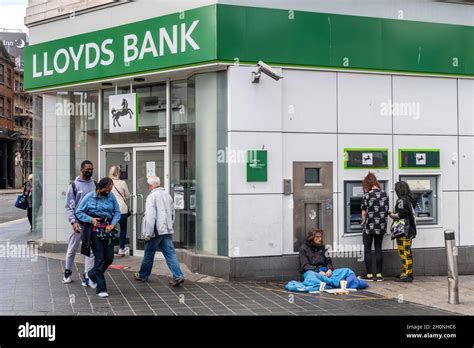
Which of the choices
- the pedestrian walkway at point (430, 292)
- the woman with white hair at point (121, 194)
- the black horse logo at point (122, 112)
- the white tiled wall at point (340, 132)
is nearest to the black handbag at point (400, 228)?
the white tiled wall at point (340, 132)

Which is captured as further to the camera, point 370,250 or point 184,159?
point 184,159

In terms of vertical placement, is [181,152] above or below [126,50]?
below

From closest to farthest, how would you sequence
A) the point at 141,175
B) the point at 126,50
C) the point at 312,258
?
the point at 312,258
the point at 126,50
the point at 141,175

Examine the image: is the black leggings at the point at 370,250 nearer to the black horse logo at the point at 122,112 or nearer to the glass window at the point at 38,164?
the black horse logo at the point at 122,112

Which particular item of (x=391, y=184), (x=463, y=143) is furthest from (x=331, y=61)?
(x=463, y=143)

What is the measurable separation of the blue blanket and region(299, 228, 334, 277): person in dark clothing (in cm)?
17

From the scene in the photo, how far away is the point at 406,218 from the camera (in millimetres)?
9578

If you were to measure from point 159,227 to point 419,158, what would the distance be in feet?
17.1

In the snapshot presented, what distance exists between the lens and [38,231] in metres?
13.8

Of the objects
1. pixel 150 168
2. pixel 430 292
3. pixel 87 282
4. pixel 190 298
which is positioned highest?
pixel 150 168

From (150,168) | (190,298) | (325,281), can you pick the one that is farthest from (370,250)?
(150,168)

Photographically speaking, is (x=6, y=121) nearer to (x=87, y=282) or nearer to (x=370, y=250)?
(x=87, y=282)
